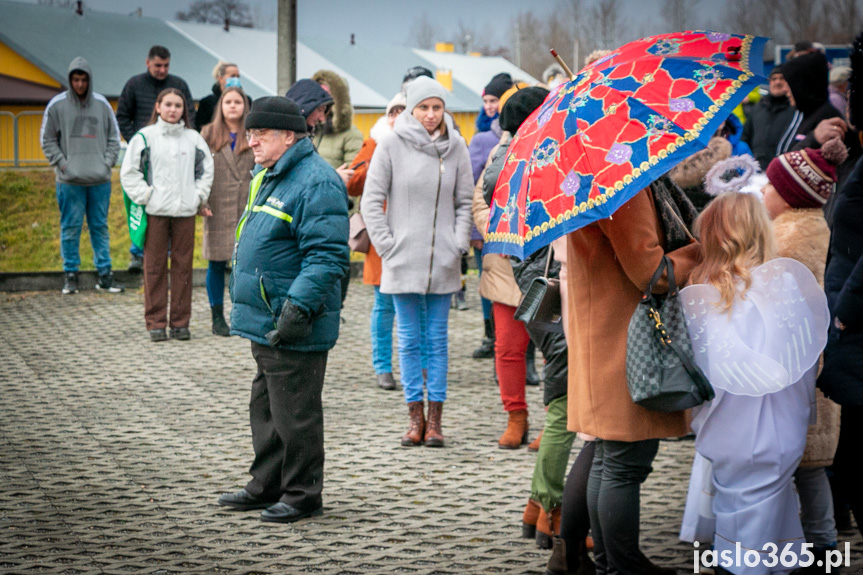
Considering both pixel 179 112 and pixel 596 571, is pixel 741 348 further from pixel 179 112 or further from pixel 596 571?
pixel 179 112

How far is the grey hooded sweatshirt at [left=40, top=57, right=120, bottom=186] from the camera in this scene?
37.7 feet

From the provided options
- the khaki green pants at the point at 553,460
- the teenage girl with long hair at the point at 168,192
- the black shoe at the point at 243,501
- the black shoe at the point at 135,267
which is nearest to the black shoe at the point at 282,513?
the black shoe at the point at 243,501

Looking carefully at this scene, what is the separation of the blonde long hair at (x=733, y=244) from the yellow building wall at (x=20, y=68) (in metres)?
30.0

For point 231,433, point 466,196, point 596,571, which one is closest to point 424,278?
point 466,196

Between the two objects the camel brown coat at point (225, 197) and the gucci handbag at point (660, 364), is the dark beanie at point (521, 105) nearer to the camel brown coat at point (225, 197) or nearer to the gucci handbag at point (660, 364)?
the gucci handbag at point (660, 364)

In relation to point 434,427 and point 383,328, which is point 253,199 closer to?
point 434,427

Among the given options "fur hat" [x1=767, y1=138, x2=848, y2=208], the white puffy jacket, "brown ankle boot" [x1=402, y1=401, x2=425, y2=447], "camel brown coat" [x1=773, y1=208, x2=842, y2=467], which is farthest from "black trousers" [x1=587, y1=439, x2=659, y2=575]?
the white puffy jacket

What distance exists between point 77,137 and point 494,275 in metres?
6.86

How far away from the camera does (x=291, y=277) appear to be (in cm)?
502

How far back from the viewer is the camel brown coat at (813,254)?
4359 mm

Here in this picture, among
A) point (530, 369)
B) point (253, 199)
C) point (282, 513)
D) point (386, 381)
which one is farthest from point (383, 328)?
point (282, 513)

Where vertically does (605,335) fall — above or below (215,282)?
above

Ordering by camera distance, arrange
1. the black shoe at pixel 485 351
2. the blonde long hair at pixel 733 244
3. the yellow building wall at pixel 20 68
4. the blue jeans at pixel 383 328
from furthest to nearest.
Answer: the yellow building wall at pixel 20 68 → the black shoe at pixel 485 351 → the blue jeans at pixel 383 328 → the blonde long hair at pixel 733 244

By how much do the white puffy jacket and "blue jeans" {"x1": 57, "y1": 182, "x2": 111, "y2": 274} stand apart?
2658mm
